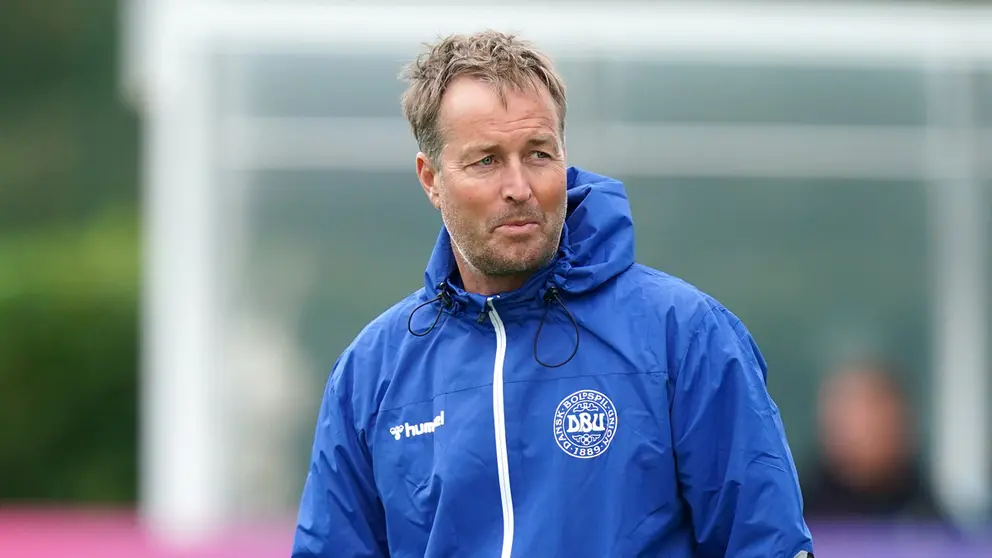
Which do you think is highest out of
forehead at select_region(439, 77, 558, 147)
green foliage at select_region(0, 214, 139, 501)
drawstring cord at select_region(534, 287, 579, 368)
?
forehead at select_region(439, 77, 558, 147)

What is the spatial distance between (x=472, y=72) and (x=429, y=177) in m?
0.26

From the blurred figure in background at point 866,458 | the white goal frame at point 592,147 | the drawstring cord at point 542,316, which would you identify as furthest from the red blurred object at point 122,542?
the drawstring cord at point 542,316

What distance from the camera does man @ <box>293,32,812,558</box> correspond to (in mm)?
2510

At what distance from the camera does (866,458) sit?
295 inches

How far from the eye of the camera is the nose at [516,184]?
263 centimetres

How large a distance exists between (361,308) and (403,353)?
589 centimetres

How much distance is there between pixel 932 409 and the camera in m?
8.57

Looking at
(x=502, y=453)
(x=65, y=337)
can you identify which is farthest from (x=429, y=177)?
(x=65, y=337)

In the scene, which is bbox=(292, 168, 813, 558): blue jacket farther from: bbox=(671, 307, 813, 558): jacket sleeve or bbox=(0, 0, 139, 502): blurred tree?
Answer: bbox=(0, 0, 139, 502): blurred tree

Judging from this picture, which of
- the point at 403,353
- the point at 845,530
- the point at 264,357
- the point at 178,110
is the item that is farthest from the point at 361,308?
the point at 403,353

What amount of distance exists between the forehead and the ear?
0.13 m

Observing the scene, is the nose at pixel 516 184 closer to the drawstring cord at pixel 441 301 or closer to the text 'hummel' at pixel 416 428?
the drawstring cord at pixel 441 301

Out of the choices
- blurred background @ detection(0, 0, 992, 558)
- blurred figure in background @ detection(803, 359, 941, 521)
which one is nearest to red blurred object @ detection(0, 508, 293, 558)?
blurred background @ detection(0, 0, 992, 558)

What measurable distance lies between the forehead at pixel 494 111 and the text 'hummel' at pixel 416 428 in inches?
20.8
